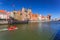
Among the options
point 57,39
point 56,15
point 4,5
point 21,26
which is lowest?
point 57,39

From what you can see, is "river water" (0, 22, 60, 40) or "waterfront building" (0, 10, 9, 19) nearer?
"river water" (0, 22, 60, 40)

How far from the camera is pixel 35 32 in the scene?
72.5 inches

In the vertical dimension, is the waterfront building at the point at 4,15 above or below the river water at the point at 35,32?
above

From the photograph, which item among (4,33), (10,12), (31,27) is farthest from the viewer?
(31,27)

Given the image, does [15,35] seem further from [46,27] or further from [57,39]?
[57,39]

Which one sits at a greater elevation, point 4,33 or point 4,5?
point 4,5

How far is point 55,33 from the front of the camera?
6.18 feet

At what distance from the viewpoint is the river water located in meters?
1.72

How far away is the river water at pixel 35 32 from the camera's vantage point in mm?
1718

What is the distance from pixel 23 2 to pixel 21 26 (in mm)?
503

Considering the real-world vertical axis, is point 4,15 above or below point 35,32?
above

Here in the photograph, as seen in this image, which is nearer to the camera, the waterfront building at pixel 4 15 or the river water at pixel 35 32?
the river water at pixel 35 32

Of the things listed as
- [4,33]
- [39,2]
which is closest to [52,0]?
[39,2]

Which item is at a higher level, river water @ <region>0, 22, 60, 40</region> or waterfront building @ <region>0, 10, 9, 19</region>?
waterfront building @ <region>0, 10, 9, 19</region>
